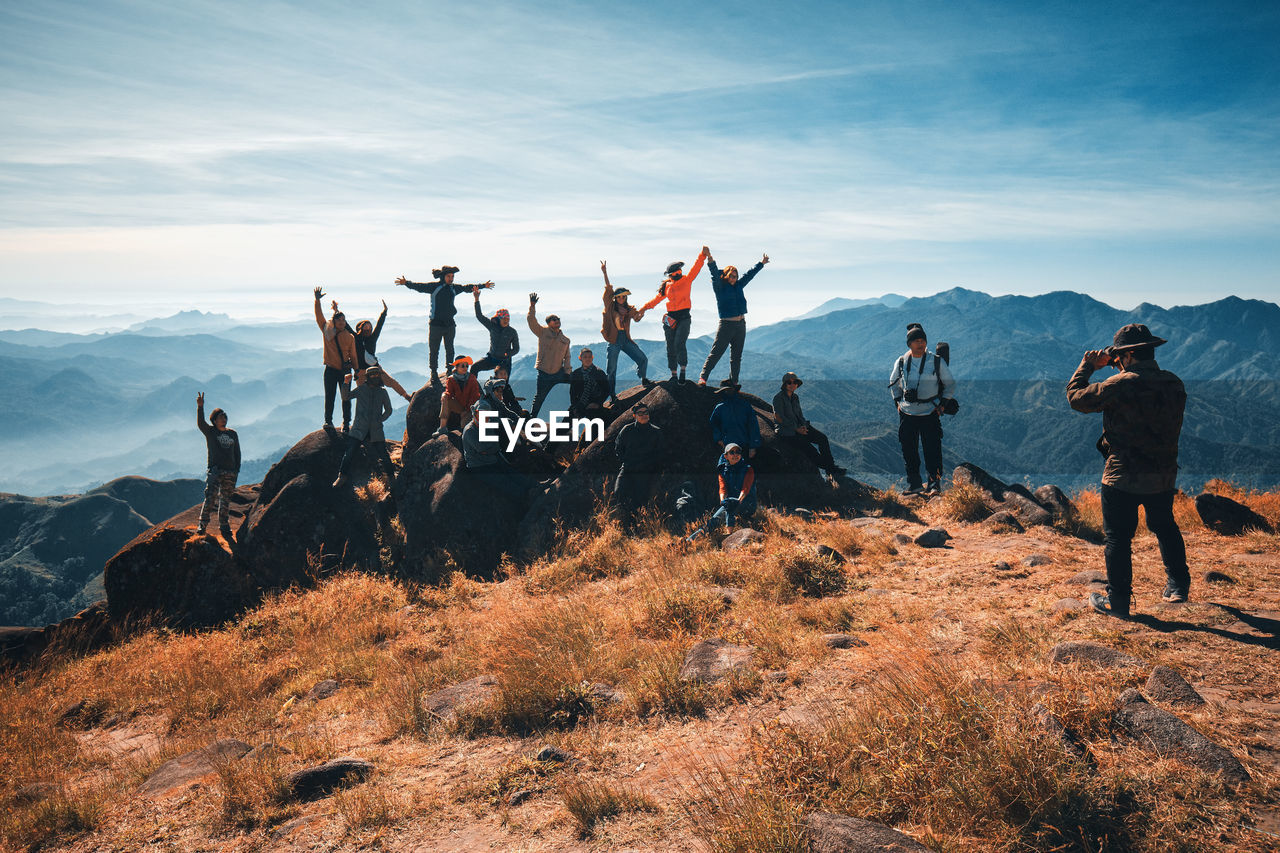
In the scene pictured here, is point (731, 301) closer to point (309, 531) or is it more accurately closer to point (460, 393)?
point (460, 393)

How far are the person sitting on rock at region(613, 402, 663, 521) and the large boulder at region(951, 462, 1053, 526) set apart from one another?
19.8 feet

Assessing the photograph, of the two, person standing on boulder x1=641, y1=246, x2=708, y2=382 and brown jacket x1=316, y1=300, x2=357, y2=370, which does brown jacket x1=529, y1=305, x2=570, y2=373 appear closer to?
person standing on boulder x1=641, y1=246, x2=708, y2=382

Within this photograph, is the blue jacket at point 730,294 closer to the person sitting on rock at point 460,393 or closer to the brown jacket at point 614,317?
the brown jacket at point 614,317

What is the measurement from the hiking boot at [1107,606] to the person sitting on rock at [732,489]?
592 centimetres

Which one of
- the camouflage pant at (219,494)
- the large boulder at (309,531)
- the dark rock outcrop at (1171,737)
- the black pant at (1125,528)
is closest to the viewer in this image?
the dark rock outcrop at (1171,737)

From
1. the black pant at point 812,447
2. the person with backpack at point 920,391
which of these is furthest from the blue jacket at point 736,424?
the person with backpack at point 920,391

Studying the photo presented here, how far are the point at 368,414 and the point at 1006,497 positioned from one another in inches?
555

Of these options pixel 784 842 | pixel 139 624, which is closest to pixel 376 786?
pixel 784 842

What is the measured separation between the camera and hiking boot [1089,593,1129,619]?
6805 millimetres

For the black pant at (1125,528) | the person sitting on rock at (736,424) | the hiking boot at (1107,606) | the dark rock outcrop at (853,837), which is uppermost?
the person sitting on rock at (736,424)

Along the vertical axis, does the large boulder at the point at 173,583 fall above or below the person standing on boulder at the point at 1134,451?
below

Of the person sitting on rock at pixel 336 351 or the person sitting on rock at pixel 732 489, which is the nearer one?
the person sitting on rock at pixel 732 489

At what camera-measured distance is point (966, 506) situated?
12.2 meters

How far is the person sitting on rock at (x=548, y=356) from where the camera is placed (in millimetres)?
15742
